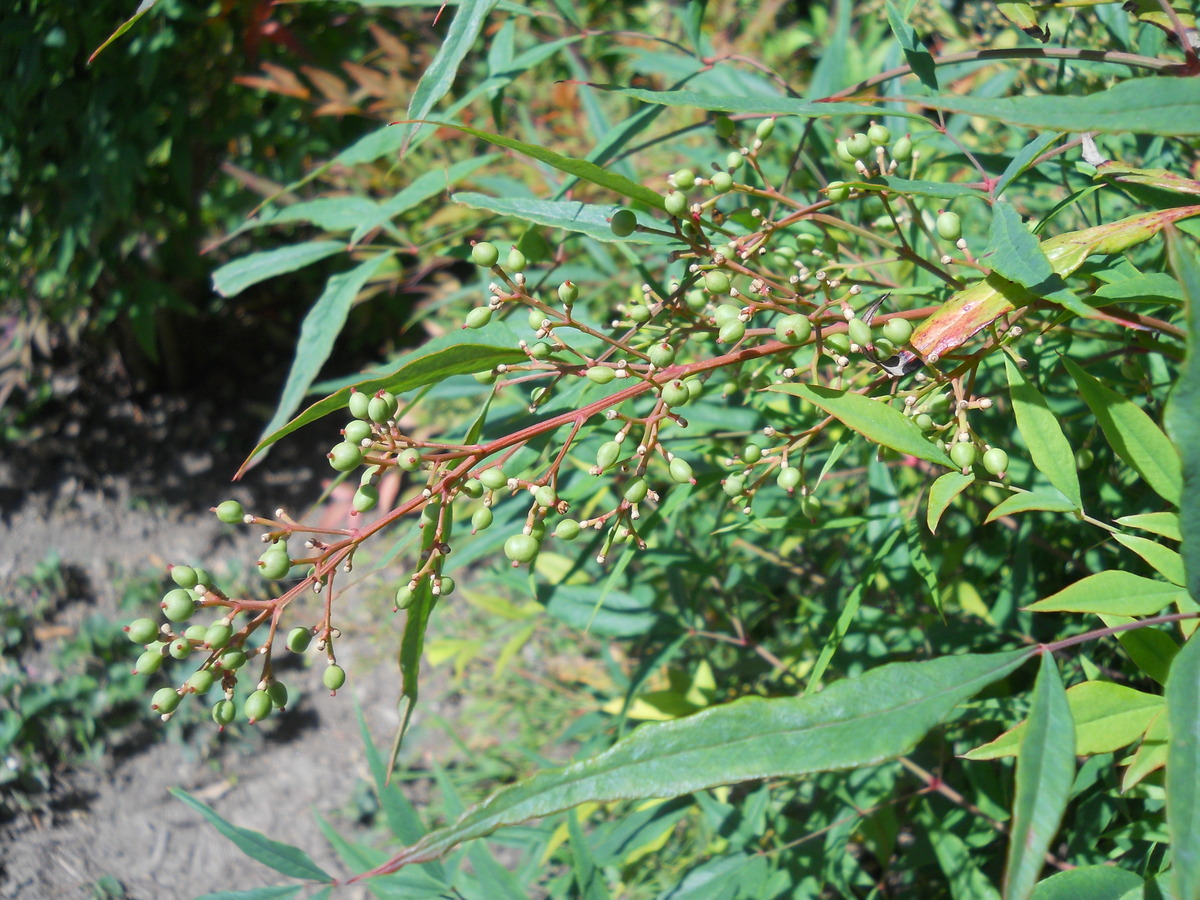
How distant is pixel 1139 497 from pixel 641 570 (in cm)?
71

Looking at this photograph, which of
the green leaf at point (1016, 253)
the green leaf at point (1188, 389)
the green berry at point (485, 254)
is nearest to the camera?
the green leaf at point (1188, 389)

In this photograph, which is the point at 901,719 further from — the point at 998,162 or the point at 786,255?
the point at 998,162

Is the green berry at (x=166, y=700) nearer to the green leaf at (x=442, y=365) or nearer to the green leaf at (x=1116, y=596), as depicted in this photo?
the green leaf at (x=442, y=365)

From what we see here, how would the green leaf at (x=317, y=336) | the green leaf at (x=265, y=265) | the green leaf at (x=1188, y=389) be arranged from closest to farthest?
the green leaf at (x=1188, y=389), the green leaf at (x=317, y=336), the green leaf at (x=265, y=265)

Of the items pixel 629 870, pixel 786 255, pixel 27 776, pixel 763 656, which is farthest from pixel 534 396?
pixel 27 776

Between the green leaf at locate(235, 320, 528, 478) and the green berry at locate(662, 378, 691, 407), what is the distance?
126 millimetres

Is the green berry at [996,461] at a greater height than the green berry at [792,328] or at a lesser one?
lesser

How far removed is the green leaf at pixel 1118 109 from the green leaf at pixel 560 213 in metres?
0.25

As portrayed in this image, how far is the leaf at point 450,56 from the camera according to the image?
650mm

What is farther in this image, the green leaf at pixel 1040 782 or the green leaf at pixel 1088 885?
the green leaf at pixel 1088 885

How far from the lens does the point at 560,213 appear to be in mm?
667

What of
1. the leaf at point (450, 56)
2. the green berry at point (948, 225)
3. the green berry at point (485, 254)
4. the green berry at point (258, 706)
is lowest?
the green berry at point (258, 706)

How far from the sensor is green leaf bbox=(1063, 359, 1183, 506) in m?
0.55

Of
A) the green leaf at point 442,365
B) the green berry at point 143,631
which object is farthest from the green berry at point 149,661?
the green leaf at point 442,365
